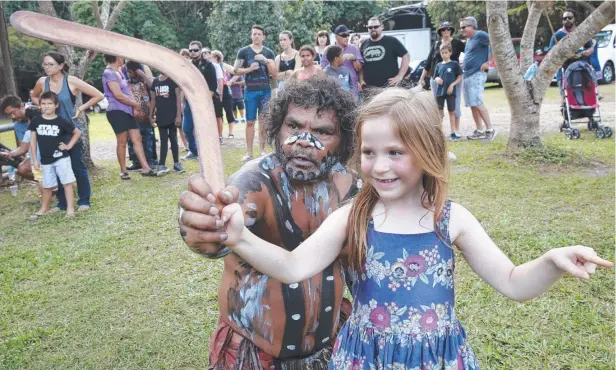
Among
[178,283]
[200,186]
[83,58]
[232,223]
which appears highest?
[83,58]

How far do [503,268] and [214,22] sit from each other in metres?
27.2

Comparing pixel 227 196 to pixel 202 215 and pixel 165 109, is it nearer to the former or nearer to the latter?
pixel 202 215

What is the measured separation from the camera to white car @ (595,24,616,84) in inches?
637

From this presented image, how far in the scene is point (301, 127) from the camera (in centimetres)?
184

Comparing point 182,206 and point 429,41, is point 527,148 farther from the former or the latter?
point 429,41

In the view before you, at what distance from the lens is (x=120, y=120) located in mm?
6930

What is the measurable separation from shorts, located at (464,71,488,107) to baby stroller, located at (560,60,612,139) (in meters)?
1.29

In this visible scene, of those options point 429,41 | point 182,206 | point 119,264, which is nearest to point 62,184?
point 119,264

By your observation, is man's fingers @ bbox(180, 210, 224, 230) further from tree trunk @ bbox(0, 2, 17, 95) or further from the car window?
the car window

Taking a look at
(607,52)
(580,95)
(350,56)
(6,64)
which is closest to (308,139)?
(350,56)

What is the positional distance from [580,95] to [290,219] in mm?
7550

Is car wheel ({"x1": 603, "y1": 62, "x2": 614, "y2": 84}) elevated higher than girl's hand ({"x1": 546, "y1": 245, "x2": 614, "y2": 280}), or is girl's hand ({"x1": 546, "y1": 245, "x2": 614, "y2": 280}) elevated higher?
car wheel ({"x1": 603, "y1": 62, "x2": 614, "y2": 84})

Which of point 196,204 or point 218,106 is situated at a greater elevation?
point 218,106

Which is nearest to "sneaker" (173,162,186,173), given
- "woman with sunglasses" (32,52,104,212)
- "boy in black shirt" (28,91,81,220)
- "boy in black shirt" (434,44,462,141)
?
"woman with sunglasses" (32,52,104,212)
